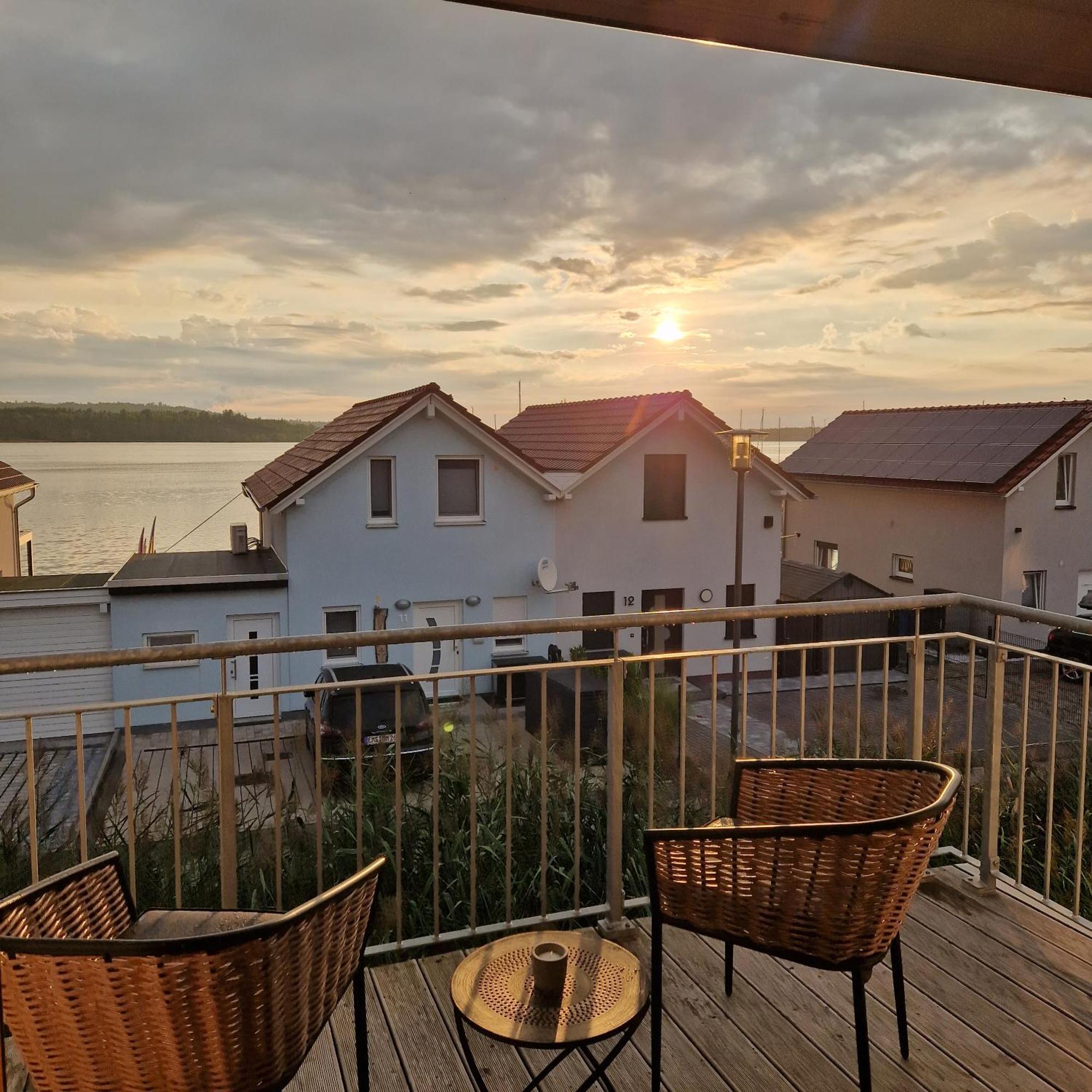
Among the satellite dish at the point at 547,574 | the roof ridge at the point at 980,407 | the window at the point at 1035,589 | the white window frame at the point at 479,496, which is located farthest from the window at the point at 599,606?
the roof ridge at the point at 980,407

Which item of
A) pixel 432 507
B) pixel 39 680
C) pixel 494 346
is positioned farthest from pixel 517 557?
pixel 494 346

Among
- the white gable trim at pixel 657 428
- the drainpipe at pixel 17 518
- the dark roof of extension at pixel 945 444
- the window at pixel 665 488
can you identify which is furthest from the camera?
the drainpipe at pixel 17 518

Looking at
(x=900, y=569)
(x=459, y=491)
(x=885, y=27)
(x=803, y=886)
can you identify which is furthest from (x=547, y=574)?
(x=885, y=27)

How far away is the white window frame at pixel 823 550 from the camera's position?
2386cm

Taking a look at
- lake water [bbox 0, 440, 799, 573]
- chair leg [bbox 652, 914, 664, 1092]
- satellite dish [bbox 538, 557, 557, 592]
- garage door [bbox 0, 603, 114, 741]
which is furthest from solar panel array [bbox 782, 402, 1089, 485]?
chair leg [bbox 652, 914, 664, 1092]

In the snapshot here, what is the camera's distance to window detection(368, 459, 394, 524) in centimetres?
1570

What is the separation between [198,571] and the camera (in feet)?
50.2

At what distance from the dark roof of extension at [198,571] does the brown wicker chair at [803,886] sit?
13.7 meters

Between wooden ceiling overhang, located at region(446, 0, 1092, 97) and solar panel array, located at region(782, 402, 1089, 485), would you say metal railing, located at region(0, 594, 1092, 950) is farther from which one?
solar panel array, located at region(782, 402, 1089, 485)

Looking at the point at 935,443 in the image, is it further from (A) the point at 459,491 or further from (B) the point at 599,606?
(A) the point at 459,491

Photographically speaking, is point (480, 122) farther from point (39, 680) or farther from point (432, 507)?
point (39, 680)

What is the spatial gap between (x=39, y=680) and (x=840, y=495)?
60.6 feet

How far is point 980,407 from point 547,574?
12033 mm

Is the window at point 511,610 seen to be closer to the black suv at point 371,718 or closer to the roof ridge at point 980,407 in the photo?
the black suv at point 371,718
